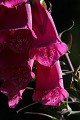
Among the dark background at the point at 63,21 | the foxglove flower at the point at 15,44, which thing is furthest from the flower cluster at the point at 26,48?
the dark background at the point at 63,21

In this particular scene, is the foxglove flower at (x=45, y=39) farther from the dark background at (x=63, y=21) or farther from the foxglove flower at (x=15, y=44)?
the dark background at (x=63, y=21)

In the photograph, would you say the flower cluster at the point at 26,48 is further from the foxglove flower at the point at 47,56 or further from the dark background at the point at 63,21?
the dark background at the point at 63,21

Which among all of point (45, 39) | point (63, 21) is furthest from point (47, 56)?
point (63, 21)

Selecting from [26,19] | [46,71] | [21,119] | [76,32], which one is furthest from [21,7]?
[21,119]

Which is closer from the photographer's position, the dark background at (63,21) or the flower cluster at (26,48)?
the flower cluster at (26,48)

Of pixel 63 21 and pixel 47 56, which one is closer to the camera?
pixel 47 56

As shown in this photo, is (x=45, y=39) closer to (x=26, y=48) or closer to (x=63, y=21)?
(x=26, y=48)

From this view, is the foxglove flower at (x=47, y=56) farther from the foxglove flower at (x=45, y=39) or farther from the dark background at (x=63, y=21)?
the dark background at (x=63, y=21)

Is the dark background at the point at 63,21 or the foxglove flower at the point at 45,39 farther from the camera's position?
the dark background at the point at 63,21

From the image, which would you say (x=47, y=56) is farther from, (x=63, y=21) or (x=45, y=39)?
(x=63, y=21)
